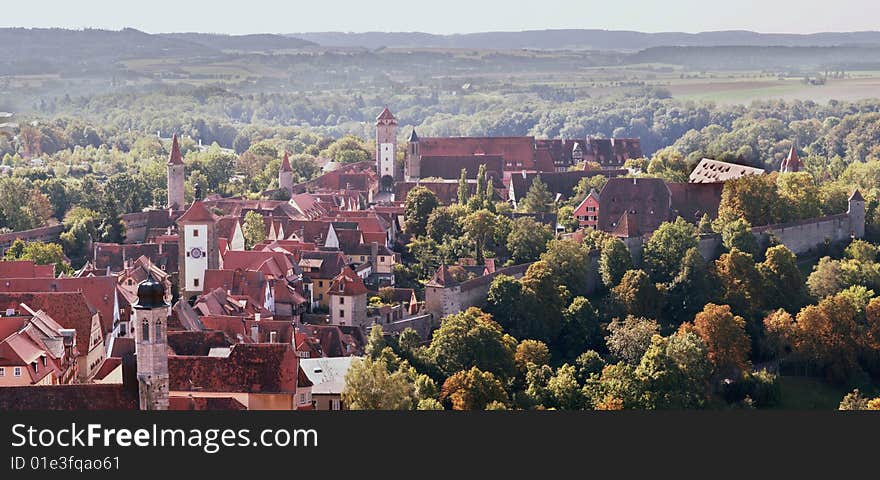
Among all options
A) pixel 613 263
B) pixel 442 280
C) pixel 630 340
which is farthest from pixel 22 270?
pixel 613 263

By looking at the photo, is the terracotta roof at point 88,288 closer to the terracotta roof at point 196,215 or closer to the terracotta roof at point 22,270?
the terracotta roof at point 22,270

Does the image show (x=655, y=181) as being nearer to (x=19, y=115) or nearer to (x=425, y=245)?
(x=425, y=245)

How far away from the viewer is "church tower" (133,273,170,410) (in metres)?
33.1

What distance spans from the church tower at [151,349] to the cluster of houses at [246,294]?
4 centimetres

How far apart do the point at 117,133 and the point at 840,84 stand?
226 feet

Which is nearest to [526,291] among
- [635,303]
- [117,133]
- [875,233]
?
[635,303]

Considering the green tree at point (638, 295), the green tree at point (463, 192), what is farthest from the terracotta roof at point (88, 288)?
the green tree at point (463, 192)

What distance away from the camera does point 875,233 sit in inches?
2532

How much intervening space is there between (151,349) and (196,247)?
21.6 metres

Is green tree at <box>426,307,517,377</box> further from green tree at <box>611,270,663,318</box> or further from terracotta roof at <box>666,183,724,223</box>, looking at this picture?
terracotta roof at <box>666,183,724,223</box>

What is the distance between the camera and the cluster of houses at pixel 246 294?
116 ft

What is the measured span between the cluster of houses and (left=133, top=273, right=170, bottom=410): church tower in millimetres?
38

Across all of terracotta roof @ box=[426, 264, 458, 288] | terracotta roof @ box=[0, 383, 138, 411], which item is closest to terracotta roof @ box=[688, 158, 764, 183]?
terracotta roof @ box=[426, 264, 458, 288]

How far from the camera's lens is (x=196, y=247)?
54.6 meters
